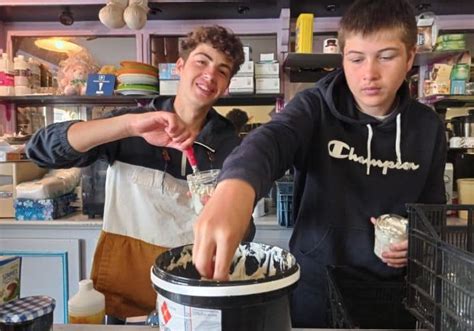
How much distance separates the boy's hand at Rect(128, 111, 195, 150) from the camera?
0.84m

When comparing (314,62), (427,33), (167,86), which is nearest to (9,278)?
(167,86)

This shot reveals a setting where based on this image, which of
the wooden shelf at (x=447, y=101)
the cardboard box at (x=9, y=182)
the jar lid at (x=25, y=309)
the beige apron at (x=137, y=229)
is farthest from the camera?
the wooden shelf at (x=447, y=101)

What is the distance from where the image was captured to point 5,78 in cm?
219

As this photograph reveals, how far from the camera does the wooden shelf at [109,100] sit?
→ 2.21 m

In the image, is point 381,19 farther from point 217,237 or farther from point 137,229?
point 137,229

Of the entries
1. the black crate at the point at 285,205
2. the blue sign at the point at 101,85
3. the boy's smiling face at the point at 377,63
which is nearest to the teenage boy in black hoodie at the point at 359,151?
the boy's smiling face at the point at 377,63

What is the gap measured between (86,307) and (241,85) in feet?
5.10

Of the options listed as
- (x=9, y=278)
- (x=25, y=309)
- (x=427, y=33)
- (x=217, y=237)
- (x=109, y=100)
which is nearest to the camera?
(x=217, y=237)

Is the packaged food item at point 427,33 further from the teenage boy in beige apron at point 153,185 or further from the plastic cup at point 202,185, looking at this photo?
the plastic cup at point 202,185

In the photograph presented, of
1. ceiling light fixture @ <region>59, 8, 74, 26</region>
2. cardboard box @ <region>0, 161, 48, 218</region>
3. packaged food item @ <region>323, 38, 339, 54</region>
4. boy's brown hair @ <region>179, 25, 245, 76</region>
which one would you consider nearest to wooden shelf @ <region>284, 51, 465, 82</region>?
packaged food item @ <region>323, 38, 339, 54</region>

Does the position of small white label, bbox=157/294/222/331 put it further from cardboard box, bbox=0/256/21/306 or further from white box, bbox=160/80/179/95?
white box, bbox=160/80/179/95

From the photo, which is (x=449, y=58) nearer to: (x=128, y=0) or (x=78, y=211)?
(x=128, y=0)

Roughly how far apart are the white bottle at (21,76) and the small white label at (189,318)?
7.02ft

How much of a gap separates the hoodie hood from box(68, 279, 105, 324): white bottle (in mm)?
613
